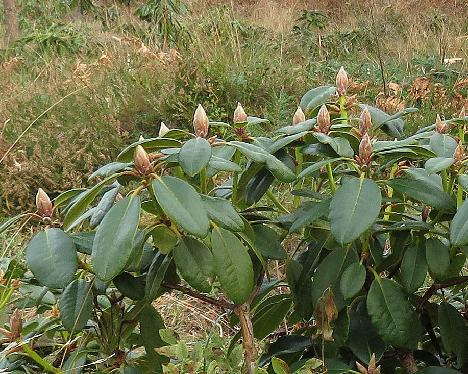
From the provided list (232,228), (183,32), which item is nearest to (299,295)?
(232,228)

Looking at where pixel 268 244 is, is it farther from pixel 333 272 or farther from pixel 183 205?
pixel 183 205

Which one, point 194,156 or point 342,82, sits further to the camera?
point 342,82

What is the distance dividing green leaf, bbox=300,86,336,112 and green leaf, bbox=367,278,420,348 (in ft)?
0.98

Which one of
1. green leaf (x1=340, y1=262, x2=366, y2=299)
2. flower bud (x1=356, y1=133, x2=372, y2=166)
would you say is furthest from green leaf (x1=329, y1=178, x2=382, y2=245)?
green leaf (x1=340, y1=262, x2=366, y2=299)

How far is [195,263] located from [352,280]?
21cm

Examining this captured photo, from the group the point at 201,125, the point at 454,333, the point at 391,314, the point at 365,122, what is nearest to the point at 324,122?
the point at 365,122

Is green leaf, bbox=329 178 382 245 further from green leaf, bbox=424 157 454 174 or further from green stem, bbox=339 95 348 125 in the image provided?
green stem, bbox=339 95 348 125

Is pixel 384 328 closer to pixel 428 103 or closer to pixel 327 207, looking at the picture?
pixel 327 207

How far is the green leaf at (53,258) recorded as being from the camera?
2.74 feet

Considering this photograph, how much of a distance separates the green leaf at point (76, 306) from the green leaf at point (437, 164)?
47 cm

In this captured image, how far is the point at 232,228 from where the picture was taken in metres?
0.83

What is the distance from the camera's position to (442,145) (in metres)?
0.93

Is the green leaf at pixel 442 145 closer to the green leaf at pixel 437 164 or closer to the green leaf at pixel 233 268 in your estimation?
the green leaf at pixel 437 164

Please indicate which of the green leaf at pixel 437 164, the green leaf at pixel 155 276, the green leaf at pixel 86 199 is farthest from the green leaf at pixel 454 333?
the green leaf at pixel 86 199
